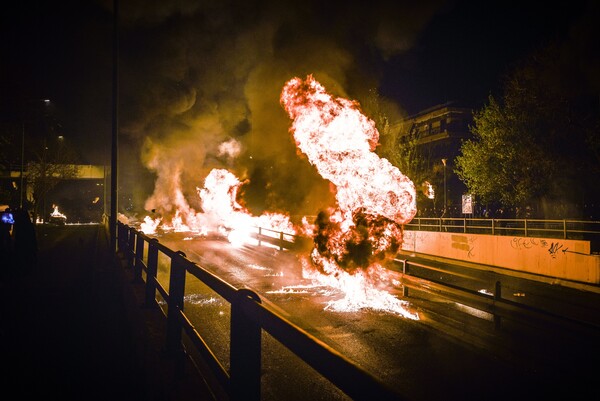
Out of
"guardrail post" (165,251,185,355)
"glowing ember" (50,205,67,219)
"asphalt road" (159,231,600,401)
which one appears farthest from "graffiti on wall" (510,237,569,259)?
"glowing ember" (50,205,67,219)

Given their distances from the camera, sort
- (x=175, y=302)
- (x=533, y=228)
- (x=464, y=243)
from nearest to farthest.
Answer: (x=175, y=302), (x=533, y=228), (x=464, y=243)

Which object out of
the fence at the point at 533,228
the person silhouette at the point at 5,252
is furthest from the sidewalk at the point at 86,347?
the fence at the point at 533,228

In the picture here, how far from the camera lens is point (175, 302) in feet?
13.6

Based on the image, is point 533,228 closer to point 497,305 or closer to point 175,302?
point 497,305

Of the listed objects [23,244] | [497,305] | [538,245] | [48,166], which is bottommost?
[497,305]

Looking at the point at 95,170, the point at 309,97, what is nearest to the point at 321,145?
the point at 309,97

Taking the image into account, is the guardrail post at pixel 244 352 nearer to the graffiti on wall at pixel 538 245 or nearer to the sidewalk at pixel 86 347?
the sidewalk at pixel 86 347

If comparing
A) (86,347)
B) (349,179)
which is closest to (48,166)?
(349,179)

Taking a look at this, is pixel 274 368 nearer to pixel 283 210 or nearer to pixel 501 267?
pixel 501 267

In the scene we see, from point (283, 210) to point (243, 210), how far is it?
3173 mm

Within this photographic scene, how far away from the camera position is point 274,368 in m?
5.01

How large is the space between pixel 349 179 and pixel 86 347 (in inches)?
376

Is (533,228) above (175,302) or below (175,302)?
above

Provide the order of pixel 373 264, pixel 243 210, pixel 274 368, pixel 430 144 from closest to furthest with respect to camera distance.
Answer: pixel 274 368 → pixel 373 264 → pixel 243 210 → pixel 430 144
